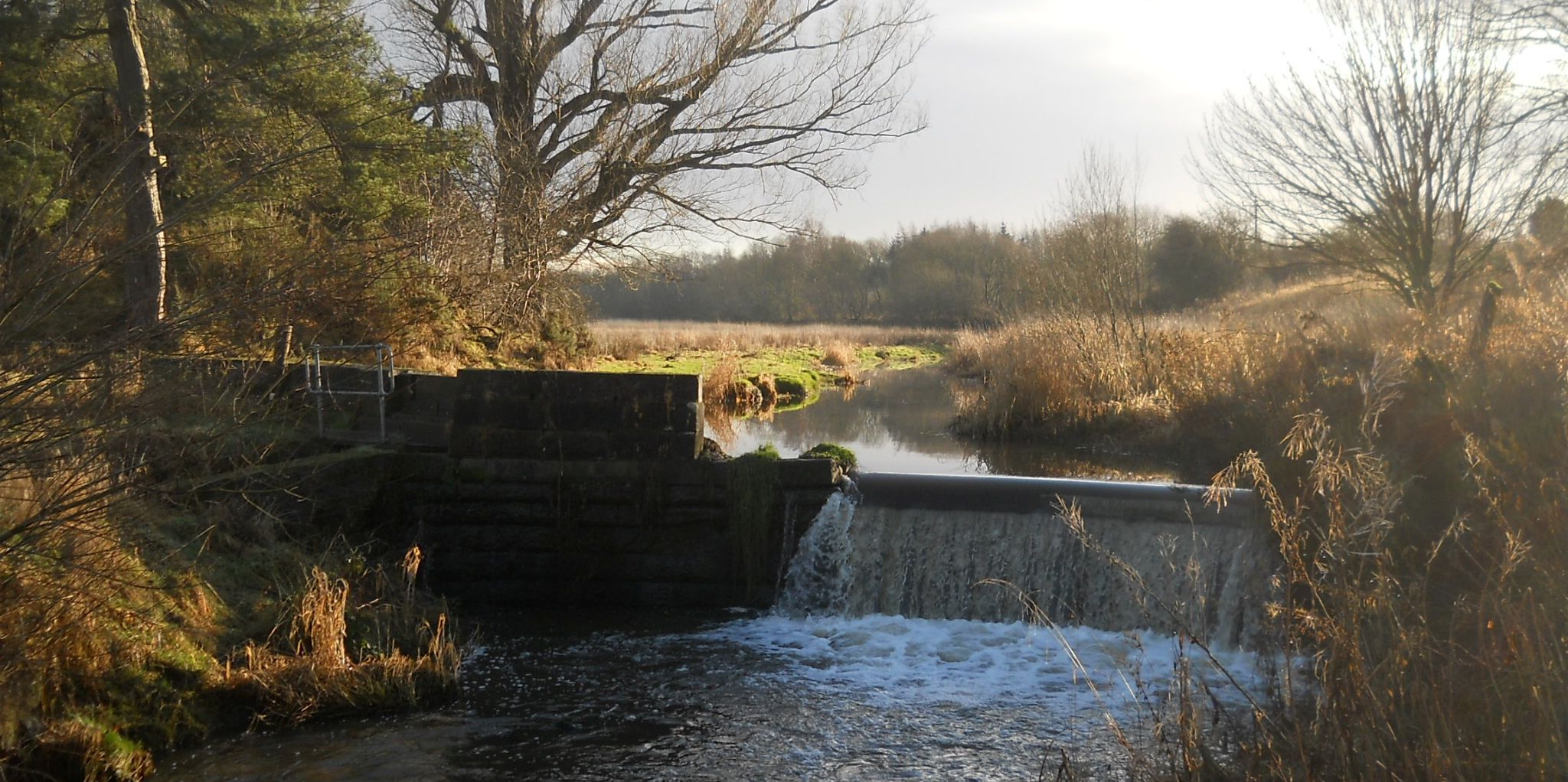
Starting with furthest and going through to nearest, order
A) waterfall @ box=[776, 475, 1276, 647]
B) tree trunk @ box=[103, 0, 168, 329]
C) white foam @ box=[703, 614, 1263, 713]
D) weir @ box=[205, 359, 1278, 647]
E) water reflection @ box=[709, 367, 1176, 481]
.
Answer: water reflection @ box=[709, 367, 1176, 481] → tree trunk @ box=[103, 0, 168, 329] → weir @ box=[205, 359, 1278, 647] → waterfall @ box=[776, 475, 1276, 647] → white foam @ box=[703, 614, 1263, 713]

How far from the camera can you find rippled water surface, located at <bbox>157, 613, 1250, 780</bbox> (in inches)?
232

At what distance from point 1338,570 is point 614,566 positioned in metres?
6.92

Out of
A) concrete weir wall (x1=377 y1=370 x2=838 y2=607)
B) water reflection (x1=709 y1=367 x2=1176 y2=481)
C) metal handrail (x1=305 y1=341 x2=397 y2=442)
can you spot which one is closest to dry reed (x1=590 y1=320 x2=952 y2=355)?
water reflection (x1=709 y1=367 x2=1176 y2=481)

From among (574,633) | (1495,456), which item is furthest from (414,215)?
(1495,456)

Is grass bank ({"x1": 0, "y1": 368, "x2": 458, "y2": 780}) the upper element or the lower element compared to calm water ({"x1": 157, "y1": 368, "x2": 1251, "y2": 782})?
upper

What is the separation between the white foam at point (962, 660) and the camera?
7.00m

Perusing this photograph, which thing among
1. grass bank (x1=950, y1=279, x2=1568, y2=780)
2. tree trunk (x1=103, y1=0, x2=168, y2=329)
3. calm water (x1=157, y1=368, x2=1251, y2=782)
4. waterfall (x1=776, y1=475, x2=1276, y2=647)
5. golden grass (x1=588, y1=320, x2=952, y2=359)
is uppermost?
tree trunk (x1=103, y1=0, x2=168, y2=329)

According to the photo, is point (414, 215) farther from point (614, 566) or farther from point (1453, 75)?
point (1453, 75)

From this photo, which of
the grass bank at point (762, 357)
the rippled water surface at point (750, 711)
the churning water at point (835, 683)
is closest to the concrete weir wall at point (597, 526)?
the churning water at point (835, 683)

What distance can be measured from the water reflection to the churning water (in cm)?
380

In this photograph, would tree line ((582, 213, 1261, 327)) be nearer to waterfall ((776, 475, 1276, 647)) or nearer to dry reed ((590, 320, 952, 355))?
dry reed ((590, 320, 952, 355))

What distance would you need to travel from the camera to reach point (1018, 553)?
906cm

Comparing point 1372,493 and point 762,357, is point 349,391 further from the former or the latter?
point 762,357

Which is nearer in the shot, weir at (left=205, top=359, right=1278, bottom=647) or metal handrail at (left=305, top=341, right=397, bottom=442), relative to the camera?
weir at (left=205, top=359, right=1278, bottom=647)
